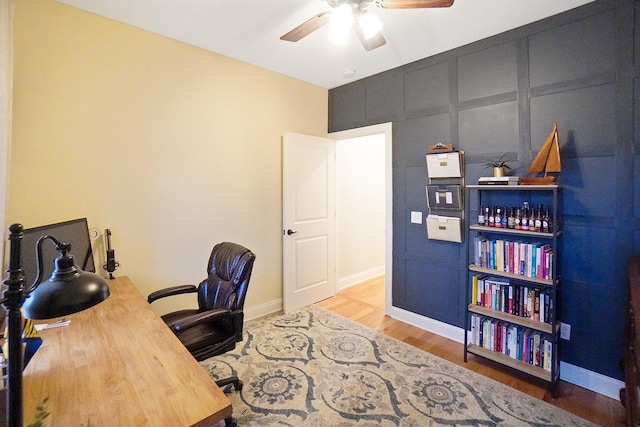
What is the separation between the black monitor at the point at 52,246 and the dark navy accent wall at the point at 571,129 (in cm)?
282

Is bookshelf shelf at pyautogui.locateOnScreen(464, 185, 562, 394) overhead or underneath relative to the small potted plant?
underneath

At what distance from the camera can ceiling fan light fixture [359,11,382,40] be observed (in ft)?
6.21

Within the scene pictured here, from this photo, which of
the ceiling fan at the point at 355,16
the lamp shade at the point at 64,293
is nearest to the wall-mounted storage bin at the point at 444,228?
the ceiling fan at the point at 355,16

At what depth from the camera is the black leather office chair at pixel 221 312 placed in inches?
72.9

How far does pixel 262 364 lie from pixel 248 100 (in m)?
2.52

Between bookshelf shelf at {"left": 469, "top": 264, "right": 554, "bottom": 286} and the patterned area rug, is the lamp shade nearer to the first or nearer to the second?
the patterned area rug

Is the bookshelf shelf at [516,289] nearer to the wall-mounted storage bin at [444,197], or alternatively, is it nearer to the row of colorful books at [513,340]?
the row of colorful books at [513,340]

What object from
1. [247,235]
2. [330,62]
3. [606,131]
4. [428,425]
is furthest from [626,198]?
[247,235]

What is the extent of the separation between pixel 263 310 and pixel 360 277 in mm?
1735

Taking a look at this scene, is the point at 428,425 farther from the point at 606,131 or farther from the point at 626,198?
the point at 606,131

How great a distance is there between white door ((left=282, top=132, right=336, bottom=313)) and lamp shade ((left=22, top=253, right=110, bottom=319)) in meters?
2.66

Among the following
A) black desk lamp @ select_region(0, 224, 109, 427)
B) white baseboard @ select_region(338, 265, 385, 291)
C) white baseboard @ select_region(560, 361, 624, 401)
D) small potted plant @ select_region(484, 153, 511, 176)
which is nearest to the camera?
black desk lamp @ select_region(0, 224, 109, 427)

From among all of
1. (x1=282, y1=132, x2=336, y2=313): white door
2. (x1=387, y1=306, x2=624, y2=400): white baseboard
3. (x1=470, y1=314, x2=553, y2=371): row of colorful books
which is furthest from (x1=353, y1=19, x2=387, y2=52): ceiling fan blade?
(x1=387, y1=306, x2=624, y2=400): white baseboard

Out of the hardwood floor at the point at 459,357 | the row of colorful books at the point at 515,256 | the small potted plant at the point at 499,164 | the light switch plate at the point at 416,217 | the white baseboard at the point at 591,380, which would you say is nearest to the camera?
the hardwood floor at the point at 459,357
